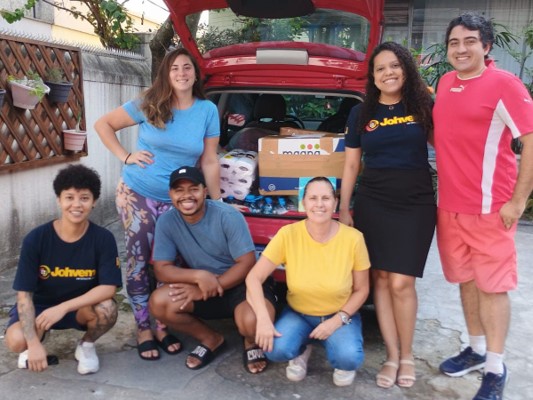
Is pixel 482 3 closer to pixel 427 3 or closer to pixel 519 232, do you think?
pixel 427 3

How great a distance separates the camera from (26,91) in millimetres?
3982

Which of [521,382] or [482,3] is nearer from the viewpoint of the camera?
[521,382]

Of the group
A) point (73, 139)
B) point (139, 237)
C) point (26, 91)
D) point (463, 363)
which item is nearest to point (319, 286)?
point (463, 363)

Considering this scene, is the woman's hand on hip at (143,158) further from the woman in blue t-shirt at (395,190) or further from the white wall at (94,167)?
the white wall at (94,167)

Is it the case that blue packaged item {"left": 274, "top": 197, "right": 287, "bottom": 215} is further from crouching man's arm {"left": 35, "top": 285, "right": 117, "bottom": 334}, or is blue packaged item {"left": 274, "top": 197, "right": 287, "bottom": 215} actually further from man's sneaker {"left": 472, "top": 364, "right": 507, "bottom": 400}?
man's sneaker {"left": 472, "top": 364, "right": 507, "bottom": 400}

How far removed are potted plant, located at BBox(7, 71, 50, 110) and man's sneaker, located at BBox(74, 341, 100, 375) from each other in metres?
2.06

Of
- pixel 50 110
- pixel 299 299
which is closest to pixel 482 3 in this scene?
pixel 50 110

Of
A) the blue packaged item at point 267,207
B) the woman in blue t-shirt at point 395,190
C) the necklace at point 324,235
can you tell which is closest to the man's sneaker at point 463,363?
the woman in blue t-shirt at point 395,190

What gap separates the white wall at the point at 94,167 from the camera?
13.8ft

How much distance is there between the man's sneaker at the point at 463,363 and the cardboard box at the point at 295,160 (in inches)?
47.6

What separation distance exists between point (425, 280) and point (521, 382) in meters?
1.55

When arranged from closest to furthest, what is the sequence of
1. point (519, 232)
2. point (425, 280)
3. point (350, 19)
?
point (350, 19), point (425, 280), point (519, 232)

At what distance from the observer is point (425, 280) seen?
14.2 ft

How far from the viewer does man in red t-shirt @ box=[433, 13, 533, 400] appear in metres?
2.41
